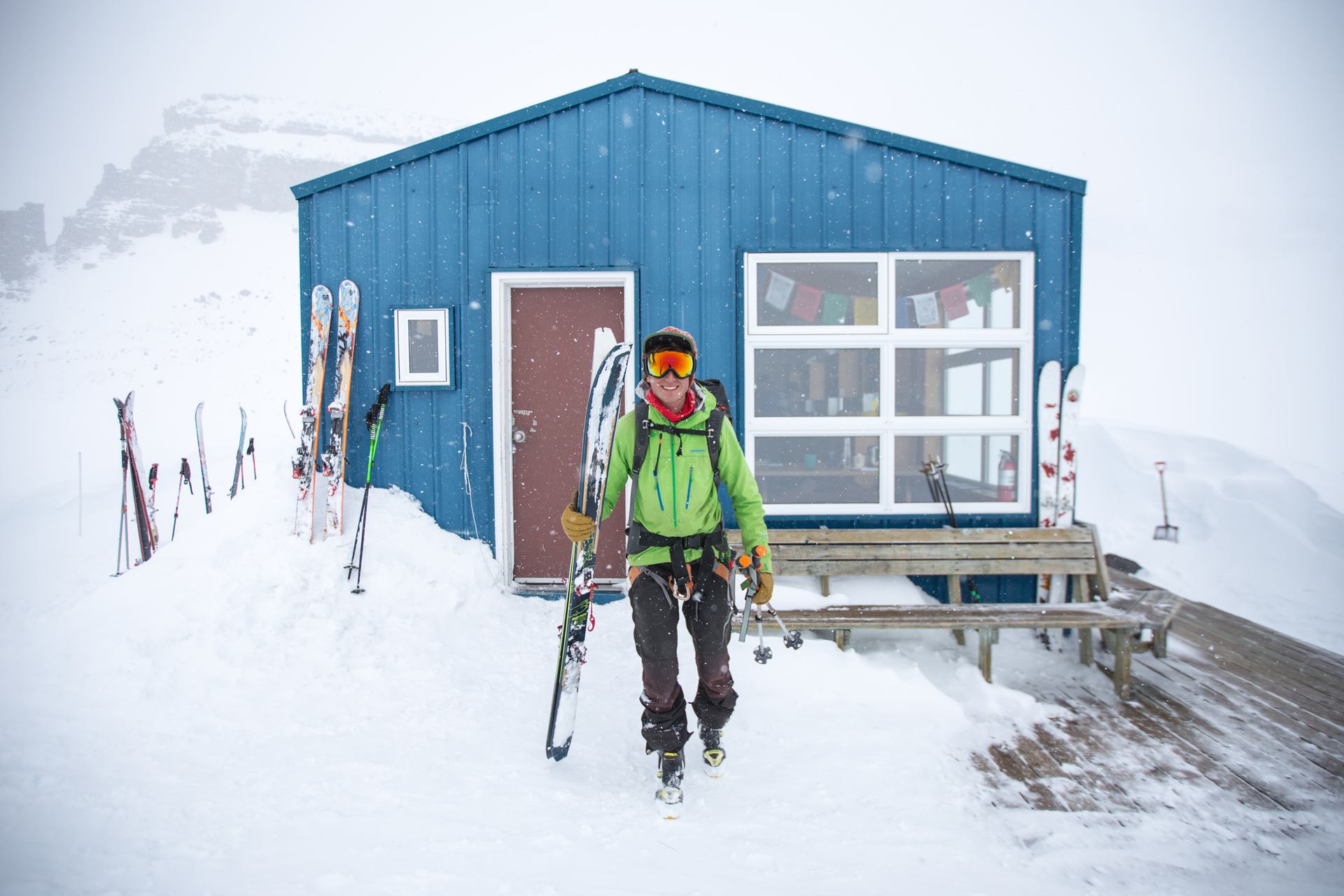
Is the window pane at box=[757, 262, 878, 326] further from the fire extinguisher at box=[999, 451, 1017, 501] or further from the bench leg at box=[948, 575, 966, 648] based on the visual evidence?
the bench leg at box=[948, 575, 966, 648]

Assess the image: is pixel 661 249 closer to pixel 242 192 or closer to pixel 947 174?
pixel 947 174

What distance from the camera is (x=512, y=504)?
187 inches

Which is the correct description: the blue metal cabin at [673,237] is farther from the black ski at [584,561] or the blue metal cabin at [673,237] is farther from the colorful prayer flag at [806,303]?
the black ski at [584,561]

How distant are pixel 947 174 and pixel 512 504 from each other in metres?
4.21

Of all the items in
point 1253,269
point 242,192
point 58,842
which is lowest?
point 58,842

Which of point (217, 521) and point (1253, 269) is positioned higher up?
point (1253, 269)

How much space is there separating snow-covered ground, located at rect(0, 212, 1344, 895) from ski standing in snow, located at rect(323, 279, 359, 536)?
23cm

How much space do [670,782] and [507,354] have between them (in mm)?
3330

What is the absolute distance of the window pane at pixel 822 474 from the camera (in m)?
4.67

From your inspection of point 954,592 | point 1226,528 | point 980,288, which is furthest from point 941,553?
point 1226,528

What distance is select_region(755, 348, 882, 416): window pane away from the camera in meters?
4.67

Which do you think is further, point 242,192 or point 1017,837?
point 242,192

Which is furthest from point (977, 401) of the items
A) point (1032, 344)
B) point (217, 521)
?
point (217, 521)

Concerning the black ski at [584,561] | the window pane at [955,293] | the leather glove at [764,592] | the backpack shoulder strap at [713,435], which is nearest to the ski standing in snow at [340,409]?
the black ski at [584,561]
